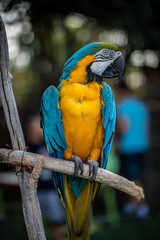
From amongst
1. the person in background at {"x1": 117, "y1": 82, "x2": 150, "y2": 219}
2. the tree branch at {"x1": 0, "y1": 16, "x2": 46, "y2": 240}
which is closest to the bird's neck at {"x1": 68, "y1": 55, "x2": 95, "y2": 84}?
the tree branch at {"x1": 0, "y1": 16, "x2": 46, "y2": 240}

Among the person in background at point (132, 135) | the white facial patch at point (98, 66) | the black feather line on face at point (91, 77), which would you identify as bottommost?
the person in background at point (132, 135)

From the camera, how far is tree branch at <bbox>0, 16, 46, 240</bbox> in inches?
43.5

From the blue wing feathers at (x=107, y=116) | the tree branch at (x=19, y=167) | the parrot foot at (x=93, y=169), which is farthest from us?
the blue wing feathers at (x=107, y=116)

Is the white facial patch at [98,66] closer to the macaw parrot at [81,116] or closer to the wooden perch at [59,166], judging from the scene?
the macaw parrot at [81,116]

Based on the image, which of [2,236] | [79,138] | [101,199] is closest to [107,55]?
[79,138]

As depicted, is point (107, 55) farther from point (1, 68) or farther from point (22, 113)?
point (22, 113)

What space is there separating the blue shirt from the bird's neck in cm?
170

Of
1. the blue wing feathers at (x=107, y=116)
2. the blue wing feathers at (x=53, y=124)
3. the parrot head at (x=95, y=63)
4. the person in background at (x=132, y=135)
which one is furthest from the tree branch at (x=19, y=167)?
the person in background at (x=132, y=135)

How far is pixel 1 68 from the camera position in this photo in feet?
3.79

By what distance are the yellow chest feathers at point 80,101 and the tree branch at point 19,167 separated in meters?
0.30

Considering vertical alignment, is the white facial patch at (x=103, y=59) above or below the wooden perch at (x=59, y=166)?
above

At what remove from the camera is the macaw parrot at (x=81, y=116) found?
4.47 feet

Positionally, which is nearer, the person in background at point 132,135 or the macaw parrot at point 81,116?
the macaw parrot at point 81,116

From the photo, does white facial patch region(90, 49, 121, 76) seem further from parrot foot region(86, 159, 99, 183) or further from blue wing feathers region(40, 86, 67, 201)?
parrot foot region(86, 159, 99, 183)
